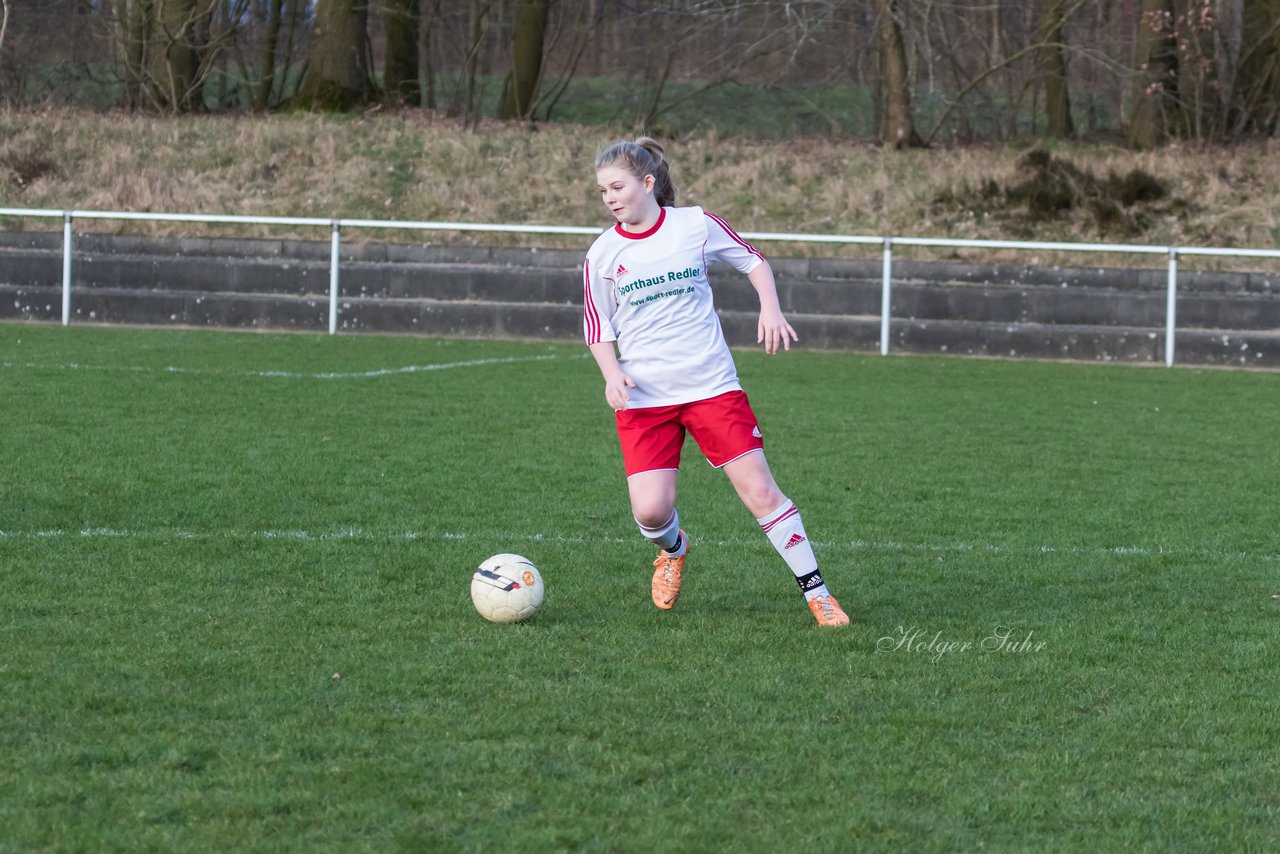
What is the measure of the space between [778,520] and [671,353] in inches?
25.7

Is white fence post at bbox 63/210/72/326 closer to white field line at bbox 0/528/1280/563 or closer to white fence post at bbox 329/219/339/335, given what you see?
white fence post at bbox 329/219/339/335

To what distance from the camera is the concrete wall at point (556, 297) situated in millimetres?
16672

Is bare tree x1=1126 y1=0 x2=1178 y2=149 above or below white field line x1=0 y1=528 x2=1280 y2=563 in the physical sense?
above

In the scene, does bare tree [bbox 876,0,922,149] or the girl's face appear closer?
the girl's face

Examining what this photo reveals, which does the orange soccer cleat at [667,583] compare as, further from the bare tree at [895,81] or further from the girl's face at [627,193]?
the bare tree at [895,81]

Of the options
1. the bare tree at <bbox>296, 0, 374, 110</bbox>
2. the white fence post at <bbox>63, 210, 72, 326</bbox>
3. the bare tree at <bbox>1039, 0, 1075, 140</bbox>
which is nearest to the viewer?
the white fence post at <bbox>63, 210, 72, 326</bbox>

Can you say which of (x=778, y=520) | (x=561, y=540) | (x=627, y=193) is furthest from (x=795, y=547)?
(x=561, y=540)

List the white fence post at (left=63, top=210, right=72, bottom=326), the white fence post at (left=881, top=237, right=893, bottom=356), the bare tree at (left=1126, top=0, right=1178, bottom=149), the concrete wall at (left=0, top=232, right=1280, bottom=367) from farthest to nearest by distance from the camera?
the bare tree at (left=1126, top=0, right=1178, bottom=149) → the white fence post at (left=63, top=210, right=72, bottom=326) → the white fence post at (left=881, top=237, right=893, bottom=356) → the concrete wall at (left=0, top=232, right=1280, bottom=367)

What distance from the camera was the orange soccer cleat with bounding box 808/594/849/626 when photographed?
4949 millimetres

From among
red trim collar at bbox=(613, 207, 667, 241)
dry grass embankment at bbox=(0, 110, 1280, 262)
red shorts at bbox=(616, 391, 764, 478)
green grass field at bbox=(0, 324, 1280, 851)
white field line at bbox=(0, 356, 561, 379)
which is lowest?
green grass field at bbox=(0, 324, 1280, 851)

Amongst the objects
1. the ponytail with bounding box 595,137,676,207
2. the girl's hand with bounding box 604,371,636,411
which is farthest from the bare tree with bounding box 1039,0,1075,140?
the girl's hand with bounding box 604,371,636,411

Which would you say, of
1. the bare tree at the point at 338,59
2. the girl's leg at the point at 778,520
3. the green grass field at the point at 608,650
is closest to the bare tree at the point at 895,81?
the bare tree at the point at 338,59

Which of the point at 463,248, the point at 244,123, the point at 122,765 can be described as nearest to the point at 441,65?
the point at 244,123

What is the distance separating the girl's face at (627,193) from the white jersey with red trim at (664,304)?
3.3 inches
